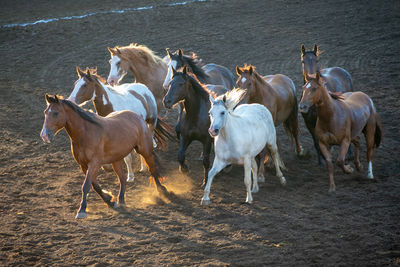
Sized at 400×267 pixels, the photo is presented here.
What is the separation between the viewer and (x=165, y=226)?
6.21m

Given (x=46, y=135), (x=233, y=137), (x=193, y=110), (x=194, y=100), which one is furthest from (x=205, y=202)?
(x=46, y=135)

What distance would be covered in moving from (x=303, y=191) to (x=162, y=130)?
2883 millimetres

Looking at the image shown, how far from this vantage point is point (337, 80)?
9625 millimetres

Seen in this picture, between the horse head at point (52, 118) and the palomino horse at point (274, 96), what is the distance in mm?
3004

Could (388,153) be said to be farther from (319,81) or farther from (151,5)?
(151,5)

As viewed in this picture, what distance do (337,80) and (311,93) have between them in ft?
8.94

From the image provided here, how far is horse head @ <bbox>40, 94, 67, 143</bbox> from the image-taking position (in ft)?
20.0

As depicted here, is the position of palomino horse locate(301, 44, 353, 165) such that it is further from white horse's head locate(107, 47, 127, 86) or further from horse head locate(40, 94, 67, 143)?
horse head locate(40, 94, 67, 143)

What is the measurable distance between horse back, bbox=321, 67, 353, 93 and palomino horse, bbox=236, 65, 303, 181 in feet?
2.45

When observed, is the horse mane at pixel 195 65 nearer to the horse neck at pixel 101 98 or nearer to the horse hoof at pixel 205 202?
the horse neck at pixel 101 98

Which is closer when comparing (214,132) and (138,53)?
(214,132)

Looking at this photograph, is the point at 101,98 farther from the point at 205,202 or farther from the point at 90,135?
the point at 205,202

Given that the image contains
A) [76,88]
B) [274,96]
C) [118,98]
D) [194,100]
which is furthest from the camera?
[274,96]

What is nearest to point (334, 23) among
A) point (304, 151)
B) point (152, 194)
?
point (304, 151)
